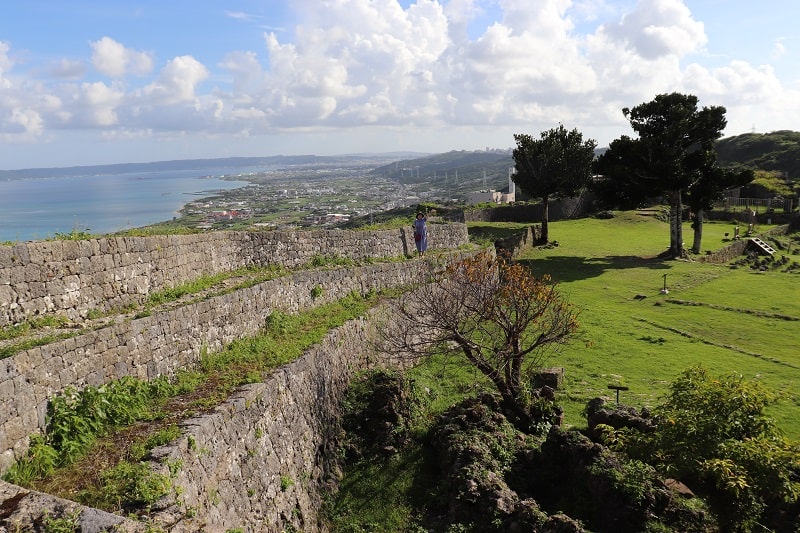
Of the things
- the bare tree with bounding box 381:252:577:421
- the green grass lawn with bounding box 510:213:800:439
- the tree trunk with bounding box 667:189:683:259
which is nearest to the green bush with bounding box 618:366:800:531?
the green grass lawn with bounding box 510:213:800:439

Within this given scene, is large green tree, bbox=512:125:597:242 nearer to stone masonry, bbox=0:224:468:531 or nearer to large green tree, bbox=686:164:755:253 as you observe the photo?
large green tree, bbox=686:164:755:253

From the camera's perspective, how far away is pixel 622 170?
110 feet

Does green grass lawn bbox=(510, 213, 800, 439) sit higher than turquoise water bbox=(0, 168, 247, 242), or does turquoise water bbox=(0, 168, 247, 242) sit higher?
turquoise water bbox=(0, 168, 247, 242)

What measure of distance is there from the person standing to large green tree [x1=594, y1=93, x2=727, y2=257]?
1562cm

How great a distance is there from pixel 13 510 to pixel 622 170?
3387cm

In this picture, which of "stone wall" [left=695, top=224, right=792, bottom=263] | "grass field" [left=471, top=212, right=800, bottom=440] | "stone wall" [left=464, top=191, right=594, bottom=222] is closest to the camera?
"grass field" [left=471, top=212, right=800, bottom=440]

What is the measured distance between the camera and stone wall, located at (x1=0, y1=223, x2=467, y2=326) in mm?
8594

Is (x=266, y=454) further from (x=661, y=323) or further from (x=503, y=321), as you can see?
(x=661, y=323)

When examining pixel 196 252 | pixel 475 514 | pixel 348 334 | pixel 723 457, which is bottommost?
pixel 475 514

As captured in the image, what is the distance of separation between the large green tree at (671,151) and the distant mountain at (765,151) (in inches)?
2464

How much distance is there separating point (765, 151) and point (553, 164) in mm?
87174

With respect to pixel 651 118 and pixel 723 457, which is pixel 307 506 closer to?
pixel 723 457

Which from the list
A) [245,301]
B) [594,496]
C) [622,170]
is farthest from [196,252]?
[622,170]

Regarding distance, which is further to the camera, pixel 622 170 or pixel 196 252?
pixel 622 170
